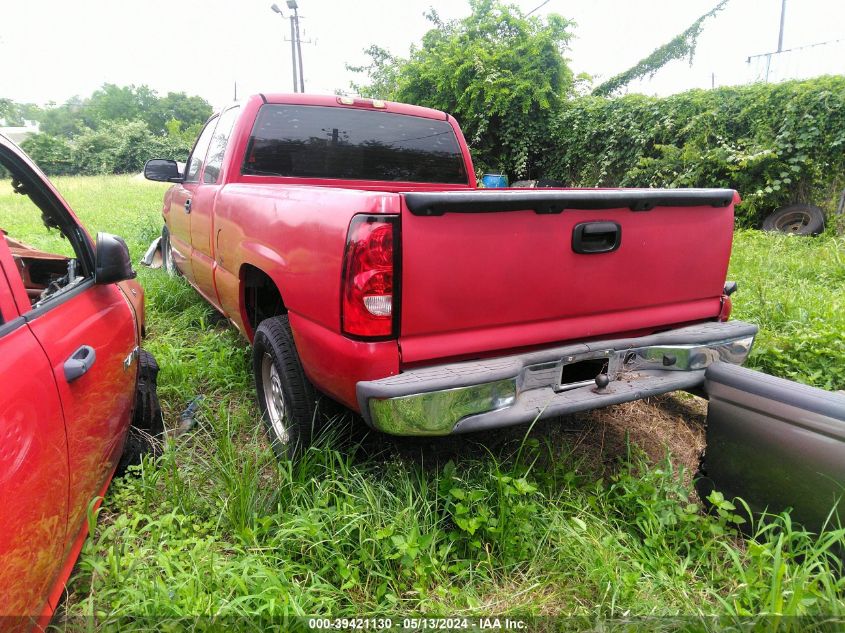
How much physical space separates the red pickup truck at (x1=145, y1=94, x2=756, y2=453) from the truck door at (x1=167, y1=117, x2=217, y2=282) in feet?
4.12

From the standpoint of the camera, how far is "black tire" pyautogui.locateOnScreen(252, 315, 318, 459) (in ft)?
8.09

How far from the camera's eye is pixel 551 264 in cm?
219

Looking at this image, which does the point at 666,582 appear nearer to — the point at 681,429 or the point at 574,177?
the point at 681,429

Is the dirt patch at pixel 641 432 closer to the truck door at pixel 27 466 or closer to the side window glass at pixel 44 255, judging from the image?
the truck door at pixel 27 466

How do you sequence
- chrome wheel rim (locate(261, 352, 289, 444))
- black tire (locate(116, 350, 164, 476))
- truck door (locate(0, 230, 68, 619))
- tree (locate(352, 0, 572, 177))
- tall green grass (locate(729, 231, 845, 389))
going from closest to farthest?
truck door (locate(0, 230, 68, 619)), black tire (locate(116, 350, 164, 476)), chrome wheel rim (locate(261, 352, 289, 444)), tall green grass (locate(729, 231, 845, 389)), tree (locate(352, 0, 572, 177))

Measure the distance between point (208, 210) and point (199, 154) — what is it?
1192mm

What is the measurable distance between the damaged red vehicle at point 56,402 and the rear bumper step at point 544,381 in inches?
36.1

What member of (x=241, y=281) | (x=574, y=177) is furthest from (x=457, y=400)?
(x=574, y=177)

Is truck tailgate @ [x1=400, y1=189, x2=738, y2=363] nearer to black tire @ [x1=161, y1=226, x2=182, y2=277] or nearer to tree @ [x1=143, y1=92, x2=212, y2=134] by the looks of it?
black tire @ [x1=161, y1=226, x2=182, y2=277]

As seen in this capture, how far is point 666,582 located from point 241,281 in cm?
244

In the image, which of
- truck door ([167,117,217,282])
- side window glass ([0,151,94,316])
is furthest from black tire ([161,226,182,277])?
side window glass ([0,151,94,316])

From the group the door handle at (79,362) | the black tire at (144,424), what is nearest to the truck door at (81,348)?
the door handle at (79,362)

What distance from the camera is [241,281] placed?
297cm

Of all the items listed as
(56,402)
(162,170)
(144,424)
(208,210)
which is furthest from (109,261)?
(162,170)
